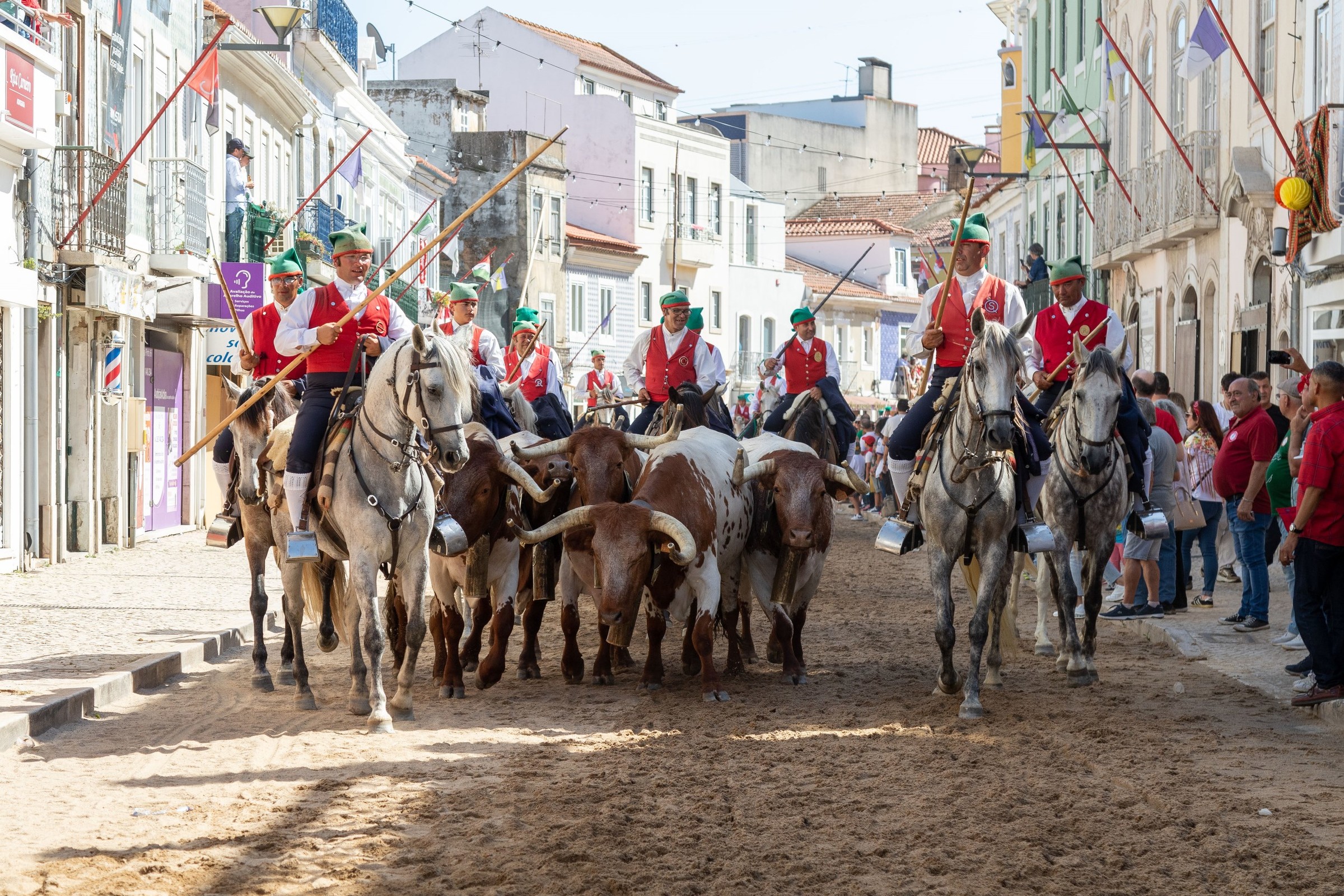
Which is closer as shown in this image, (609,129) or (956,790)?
(956,790)

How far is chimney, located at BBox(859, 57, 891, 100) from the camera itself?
79.1 metres

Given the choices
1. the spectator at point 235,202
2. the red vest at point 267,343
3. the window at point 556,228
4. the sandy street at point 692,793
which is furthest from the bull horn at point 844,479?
the window at point 556,228

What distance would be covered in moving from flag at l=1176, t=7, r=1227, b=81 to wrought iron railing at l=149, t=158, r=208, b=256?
13651 mm

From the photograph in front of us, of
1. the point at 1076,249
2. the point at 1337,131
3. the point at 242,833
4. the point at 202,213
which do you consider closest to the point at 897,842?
the point at 242,833

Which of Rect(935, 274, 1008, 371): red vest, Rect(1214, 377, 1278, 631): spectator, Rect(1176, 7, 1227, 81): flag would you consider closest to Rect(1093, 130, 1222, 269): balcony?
Rect(1176, 7, 1227, 81): flag

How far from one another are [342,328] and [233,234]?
63.5ft

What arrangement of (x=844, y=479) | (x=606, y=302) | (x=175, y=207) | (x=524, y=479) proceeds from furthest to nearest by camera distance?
(x=606, y=302) < (x=175, y=207) < (x=844, y=479) < (x=524, y=479)

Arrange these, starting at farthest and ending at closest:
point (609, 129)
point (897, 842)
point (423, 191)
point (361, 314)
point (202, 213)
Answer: point (609, 129)
point (423, 191)
point (202, 213)
point (361, 314)
point (897, 842)

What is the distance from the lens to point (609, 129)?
6188cm

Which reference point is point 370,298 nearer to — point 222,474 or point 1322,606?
point 222,474

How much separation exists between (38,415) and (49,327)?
1064 millimetres

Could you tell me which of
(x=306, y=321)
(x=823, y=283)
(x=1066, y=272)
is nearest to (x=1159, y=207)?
(x=1066, y=272)

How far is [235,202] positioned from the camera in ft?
95.6

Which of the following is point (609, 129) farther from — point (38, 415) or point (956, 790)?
point (956, 790)
